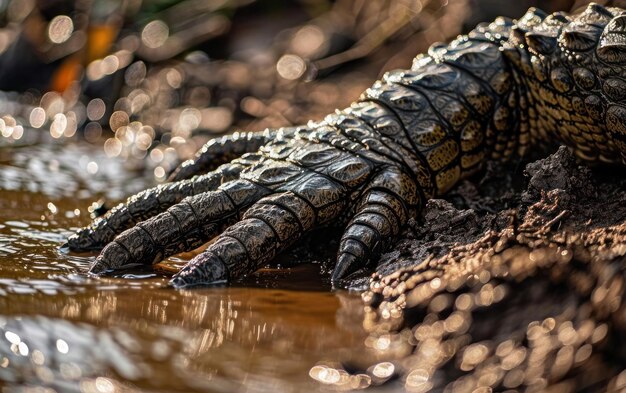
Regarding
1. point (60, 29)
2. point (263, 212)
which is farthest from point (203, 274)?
point (60, 29)

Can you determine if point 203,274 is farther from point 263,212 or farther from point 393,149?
point 393,149

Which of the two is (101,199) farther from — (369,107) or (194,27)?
(194,27)

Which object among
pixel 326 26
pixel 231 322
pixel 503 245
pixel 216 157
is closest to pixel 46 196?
pixel 216 157

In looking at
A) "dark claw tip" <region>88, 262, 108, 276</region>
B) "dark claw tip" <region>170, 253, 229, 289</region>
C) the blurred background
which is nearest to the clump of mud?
"dark claw tip" <region>170, 253, 229, 289</region>

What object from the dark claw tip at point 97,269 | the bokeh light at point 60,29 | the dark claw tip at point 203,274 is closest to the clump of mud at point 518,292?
the dark claw tip at point 203,274

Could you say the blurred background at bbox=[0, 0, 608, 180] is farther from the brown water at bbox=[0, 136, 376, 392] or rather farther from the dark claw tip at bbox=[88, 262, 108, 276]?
the brown water at bbox=[0, 136, 376, 392]

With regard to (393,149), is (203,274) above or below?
below

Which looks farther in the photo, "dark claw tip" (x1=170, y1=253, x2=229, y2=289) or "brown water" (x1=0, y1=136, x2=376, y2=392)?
"dark claw tip" (x1=170, y1=253, x2=229, y2=289)
